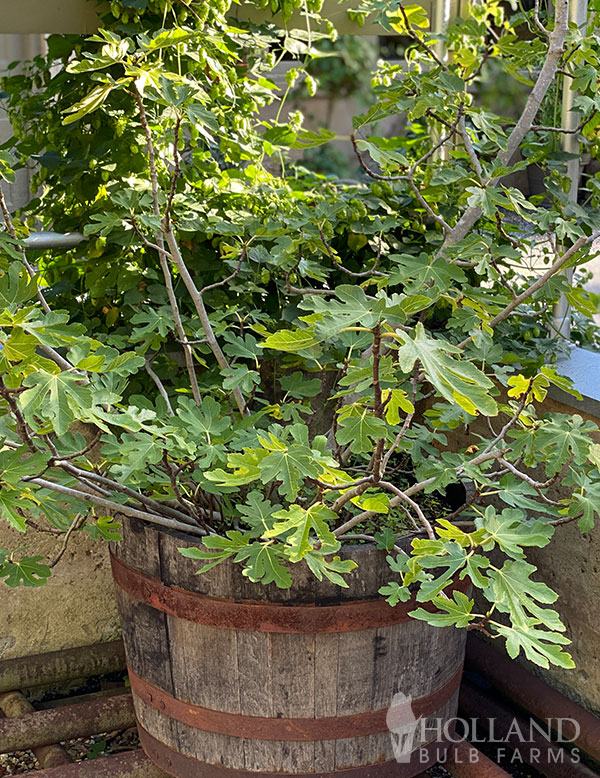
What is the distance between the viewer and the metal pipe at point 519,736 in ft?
5.97

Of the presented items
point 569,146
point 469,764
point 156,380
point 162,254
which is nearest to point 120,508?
point 156,380

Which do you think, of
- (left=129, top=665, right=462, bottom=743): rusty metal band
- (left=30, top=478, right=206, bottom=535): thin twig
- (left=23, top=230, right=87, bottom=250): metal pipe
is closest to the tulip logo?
(left=129, top=665, right=462, bottom=743): rusty metal band

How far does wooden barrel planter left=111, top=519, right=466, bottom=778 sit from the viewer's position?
60.5 inches

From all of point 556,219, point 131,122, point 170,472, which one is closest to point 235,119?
point 131,122

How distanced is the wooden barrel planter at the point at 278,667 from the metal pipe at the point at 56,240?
0.62 metres

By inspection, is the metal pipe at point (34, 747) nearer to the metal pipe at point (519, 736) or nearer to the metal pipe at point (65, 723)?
the metal pipe at point (65, 723)

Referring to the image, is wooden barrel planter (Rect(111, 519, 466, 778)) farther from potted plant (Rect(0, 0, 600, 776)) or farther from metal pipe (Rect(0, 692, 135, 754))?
metal pipe (Rect(0, 692, 135, 754))

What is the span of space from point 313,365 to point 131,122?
0.61 metres

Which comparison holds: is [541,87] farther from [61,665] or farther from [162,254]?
[61,665]

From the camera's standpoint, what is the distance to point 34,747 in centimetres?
193

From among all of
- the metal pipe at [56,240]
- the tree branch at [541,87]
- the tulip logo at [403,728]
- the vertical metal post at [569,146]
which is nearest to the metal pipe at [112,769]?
the tulip logo at [403,728]

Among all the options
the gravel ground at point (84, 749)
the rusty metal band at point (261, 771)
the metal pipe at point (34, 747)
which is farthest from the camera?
the gravel ground at point (84, 749)

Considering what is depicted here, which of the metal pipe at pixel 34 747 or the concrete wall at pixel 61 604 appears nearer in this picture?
the metal pipe at pixel 34 747

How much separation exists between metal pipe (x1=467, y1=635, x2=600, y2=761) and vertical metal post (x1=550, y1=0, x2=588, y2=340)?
0.75 metres
